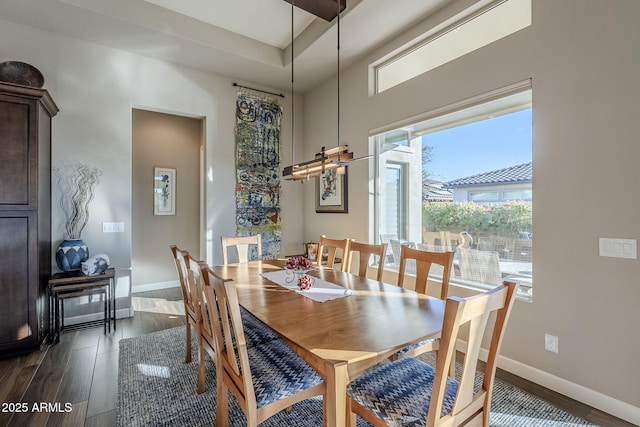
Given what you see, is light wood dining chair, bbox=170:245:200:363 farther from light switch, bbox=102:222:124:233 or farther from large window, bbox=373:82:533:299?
large window, bbox=373:82:533:299

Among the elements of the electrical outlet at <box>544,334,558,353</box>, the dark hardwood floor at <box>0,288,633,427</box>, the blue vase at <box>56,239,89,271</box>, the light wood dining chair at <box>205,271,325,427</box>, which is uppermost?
the blue vase at <box>56,239,89,271</box>

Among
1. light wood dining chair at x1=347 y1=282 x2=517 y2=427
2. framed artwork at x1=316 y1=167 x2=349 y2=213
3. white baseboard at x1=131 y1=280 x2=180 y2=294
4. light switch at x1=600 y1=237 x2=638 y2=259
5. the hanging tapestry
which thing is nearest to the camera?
light wood dining chair at x1=347 y1=282 x2=517 y2=427

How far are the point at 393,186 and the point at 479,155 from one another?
43.6 inches

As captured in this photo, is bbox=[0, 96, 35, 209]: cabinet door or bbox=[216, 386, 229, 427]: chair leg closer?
bbox=[216, 386, 229, 427]: chair leg

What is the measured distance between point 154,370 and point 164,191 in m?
3.31

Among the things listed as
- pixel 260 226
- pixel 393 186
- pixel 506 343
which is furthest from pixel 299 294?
pixel 260 226

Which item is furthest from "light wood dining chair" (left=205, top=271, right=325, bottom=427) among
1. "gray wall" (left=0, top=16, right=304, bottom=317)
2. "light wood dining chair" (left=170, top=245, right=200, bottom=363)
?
"gray wall" (left=0, top=16, right=304, bottom=317)

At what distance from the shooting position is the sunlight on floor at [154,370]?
239 centimetres

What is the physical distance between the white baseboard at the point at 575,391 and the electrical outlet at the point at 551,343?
0.60ft

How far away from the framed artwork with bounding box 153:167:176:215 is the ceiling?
182 cm

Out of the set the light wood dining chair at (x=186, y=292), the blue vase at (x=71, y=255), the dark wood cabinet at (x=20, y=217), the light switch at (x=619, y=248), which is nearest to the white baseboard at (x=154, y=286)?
the blue vase at (x=71, y=255)

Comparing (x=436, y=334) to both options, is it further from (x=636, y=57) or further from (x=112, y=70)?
(x=112, y=70)

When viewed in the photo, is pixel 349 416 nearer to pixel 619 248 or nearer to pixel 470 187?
pixel 619 248

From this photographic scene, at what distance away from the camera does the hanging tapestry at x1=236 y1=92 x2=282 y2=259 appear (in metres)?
4.54
